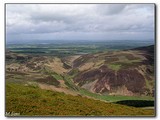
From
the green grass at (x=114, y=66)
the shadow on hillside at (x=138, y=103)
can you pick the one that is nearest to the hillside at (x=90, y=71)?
the green grass at (x=114, y=66)

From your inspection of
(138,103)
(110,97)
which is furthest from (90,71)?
(138,103)

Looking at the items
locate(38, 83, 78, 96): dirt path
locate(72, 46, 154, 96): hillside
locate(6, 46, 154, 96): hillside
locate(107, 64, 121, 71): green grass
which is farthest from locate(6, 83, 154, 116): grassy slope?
locate(107, 64, 121, 71): green grass

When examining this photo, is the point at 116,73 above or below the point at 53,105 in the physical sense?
above

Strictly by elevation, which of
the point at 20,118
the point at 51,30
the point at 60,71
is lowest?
the point at 20,118

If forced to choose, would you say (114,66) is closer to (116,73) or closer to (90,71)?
(116,73)

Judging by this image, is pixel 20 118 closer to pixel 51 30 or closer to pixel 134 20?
pixel 51 30

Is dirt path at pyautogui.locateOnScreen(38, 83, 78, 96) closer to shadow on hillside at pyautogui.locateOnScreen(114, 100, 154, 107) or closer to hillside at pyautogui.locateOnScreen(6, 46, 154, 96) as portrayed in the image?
→ hillside at pyautogui.locateOnScreen(6, 46, 154, 96)

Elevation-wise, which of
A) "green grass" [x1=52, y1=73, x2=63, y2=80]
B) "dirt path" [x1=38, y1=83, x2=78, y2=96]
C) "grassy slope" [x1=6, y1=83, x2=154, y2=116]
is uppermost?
"green grass" [x1=52, y1=73, x2=63, y2=80]

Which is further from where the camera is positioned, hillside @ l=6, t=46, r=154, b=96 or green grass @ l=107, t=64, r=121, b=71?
green grass @ l=107, t=64, r=121, b=71
